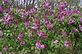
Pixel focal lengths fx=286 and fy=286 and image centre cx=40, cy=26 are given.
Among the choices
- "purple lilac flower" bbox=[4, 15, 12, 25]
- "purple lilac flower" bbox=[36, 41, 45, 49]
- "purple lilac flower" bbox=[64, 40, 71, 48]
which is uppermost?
"purple lilac flower" bbox=[4, 15, 12, 25]

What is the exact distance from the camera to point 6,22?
383cm

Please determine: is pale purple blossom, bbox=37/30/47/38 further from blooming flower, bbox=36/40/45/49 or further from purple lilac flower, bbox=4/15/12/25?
purple lilac flower, bbox=4/15/12/25

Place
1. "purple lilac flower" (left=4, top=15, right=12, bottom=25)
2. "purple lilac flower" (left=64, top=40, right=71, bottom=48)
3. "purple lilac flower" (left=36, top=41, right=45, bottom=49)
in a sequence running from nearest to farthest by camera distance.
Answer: "purple lilac flower" (left=36, top=41, right=45, bottom=49)
"purple lilac flower" (left=64, top=40, right=71, bottom=48)
"purple lilac flower" (left=4, top=15, right=12, bottom=25)

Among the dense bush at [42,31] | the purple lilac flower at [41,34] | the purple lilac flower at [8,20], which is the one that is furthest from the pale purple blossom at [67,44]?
the purple lilac flower at [8,20]

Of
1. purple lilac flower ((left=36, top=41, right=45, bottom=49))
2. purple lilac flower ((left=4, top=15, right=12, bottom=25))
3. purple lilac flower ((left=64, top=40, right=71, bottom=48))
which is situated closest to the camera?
purple lilac flower ((left=36, top=41, right=45, bottom=49))

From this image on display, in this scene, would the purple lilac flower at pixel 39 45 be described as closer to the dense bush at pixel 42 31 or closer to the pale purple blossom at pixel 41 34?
the dense bush at pixel 42 31

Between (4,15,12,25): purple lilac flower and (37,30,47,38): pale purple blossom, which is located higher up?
(4,15,12,25): purple lilac flower

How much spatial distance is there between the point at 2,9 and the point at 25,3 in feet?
3.95

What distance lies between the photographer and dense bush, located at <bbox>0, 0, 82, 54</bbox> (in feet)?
12.0

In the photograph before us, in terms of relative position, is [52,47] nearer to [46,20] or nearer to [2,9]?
[46,20]

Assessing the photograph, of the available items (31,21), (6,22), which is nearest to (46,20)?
(31,21)

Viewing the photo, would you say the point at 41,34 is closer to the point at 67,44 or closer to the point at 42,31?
the point at 42,31

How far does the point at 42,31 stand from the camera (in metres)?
3.62

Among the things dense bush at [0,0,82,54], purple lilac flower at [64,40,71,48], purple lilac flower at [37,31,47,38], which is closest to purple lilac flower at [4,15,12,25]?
dense bush at [0,0,82,54]
